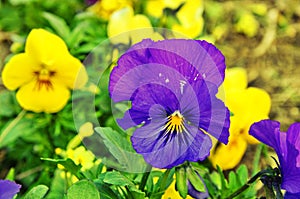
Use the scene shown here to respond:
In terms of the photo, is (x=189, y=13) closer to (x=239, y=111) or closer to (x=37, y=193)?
(x=239, y=111)

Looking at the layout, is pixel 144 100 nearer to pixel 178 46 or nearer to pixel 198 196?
pixel 178 46

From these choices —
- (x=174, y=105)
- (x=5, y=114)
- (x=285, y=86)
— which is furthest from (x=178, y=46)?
(x=285, y=86)

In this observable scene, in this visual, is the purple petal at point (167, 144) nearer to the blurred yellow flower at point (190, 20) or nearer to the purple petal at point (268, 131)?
the purple petal at point (268, 131)

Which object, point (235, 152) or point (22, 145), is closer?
point (235, 152)

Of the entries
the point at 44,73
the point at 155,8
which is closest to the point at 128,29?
the point at 44,73

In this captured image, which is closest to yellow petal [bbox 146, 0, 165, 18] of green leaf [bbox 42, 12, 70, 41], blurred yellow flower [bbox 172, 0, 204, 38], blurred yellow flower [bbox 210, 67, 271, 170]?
blurred yellow flower [bbox 172, 0, 204, 38]

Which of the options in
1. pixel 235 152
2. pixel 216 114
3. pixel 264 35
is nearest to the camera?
pixel 216 114

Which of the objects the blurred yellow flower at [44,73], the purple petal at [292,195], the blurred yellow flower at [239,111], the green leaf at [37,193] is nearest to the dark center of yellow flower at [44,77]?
the blurred yellow flower at [44,73]
